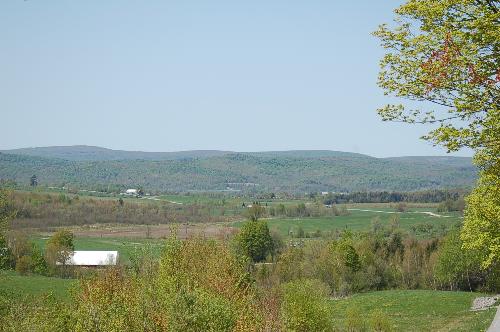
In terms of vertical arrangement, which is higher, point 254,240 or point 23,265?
point 254,240

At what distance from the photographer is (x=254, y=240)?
121812 mm

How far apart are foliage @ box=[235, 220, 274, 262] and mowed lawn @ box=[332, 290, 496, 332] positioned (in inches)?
1606

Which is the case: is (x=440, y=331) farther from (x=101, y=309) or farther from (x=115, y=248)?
(x=115, y=248)

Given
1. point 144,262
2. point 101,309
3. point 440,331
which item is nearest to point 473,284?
point 440,331

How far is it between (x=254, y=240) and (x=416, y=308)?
2161 inches

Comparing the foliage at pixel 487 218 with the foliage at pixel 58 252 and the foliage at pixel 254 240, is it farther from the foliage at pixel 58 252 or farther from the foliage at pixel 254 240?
the foliage at pixel 58 252

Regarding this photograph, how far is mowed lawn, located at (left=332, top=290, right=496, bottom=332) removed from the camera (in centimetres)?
5788

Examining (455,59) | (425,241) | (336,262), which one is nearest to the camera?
(455,59)

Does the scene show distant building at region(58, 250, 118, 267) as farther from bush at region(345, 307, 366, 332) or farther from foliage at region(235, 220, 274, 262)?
bush at region(345, 307, 366, 332)

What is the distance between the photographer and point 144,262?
136ft

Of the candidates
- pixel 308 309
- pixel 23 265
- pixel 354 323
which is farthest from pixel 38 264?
pixel 308 309

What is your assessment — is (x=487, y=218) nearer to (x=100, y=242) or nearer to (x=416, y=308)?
(x=416, y=308)

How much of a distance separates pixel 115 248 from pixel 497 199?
14659 centimetres

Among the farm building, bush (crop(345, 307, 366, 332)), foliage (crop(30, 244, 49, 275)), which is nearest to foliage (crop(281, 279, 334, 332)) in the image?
bush (crop(345, 307, 366, 332))
